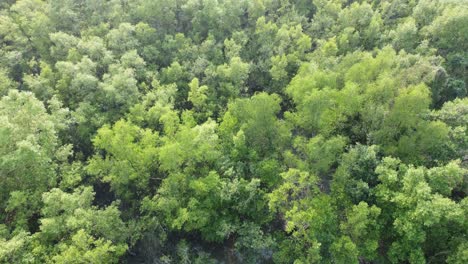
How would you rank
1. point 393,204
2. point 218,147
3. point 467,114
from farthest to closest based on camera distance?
point 218,147, point 467,114, point 393,204

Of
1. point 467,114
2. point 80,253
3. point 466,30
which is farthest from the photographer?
point 466,30

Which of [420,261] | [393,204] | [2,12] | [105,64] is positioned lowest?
[420,261]

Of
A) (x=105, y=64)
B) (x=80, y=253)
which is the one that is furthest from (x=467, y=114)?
(x=105, y=64)

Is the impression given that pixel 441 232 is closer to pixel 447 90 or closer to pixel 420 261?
pixel 420 261

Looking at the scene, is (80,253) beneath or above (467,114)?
beneath

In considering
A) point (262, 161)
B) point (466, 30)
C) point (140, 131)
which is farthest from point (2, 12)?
point (466, 30)

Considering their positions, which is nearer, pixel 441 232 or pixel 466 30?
pixel 441 232
